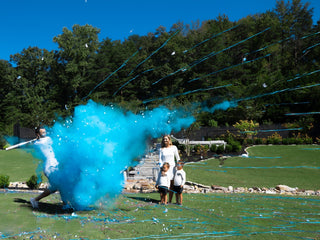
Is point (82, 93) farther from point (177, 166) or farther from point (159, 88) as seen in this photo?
point (177, 166)

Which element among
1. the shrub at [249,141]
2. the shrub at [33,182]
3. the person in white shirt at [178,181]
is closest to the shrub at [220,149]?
the shrub at [249,141]

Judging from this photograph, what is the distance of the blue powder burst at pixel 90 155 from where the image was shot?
6273 millimetres

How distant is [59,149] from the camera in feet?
21.5

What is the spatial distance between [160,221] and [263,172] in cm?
1198

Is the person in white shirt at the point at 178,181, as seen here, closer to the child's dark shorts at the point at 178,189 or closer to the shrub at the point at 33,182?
the child's dark shorts at the point at 178,189

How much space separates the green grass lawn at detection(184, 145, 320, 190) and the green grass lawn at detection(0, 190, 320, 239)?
4.57 meters

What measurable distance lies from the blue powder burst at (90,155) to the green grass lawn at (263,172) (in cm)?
646

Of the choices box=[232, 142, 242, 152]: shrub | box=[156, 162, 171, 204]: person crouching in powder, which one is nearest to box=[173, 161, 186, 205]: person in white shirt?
box=[156, 162, 171, 204]: person crouching in powder

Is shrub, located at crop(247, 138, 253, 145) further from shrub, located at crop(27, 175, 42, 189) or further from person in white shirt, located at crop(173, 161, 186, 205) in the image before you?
person in white shirt, located at crop(173, 161, 186, 205)

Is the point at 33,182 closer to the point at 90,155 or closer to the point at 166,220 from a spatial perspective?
the point at 90,155

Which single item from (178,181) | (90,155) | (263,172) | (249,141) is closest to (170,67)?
(249,141)

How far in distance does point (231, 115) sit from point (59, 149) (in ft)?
95.1

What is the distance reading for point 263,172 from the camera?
1647 centimetres

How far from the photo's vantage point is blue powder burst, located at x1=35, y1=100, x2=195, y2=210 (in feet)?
20.6
